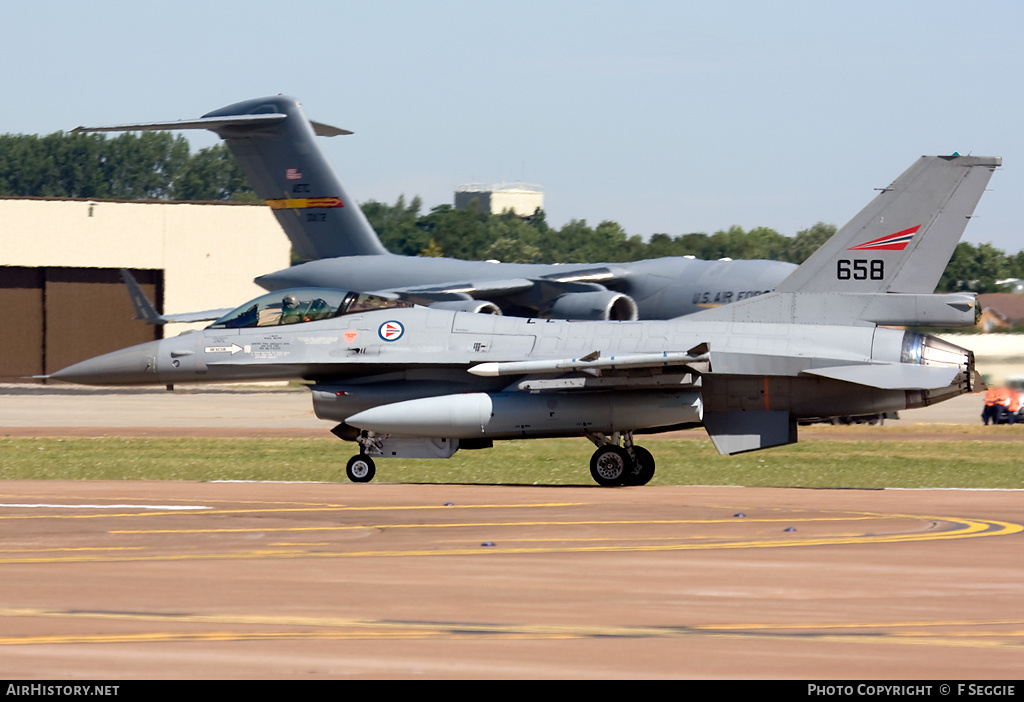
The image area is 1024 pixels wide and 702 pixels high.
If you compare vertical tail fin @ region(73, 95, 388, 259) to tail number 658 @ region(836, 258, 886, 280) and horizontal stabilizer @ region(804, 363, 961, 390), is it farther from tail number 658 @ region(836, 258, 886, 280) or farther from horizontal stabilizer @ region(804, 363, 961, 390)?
horizontal stabilizer @ region(804, 363, 961, 390)

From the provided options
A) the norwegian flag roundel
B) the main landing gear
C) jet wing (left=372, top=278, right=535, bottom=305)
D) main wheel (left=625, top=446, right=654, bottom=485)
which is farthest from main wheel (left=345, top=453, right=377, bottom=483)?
jet wing (left=372, top=278, right=535, bottom=305)

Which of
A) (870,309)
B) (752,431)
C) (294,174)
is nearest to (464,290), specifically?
(294,174)

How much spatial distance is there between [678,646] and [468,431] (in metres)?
11.3

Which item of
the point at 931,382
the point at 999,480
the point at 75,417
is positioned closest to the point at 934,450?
the point at 999,480

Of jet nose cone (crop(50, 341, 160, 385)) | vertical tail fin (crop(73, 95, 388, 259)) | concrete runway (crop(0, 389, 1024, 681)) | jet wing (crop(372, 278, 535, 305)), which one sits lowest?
concrete runway (crop(0, 389, 1024, 681))

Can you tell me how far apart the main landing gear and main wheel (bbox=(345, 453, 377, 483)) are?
311cm

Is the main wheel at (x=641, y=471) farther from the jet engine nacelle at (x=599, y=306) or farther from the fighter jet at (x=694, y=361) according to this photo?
the jet engine nacelle at (x=599, y=306)

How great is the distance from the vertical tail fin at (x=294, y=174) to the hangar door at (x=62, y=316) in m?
21.8

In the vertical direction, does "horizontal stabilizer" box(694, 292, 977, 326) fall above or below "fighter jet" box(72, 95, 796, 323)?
below

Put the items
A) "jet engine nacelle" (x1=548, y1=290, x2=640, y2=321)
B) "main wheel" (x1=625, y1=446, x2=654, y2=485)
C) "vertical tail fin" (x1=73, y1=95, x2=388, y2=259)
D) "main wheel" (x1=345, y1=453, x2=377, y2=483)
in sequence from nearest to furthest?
"main wheel" (x1=625, y1=446, x2=654, y2=485)
"main wheel" (x1=345, y1=453, x2=377, y2=483)
"jet engine nacelle" (x1=548, y1=290, x2=640, y2=321)
"vertical tail fin" (x1=73, y1=95, x2=388, y2=259)

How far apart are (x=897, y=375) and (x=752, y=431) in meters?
2.07

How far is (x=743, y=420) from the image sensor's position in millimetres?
18688

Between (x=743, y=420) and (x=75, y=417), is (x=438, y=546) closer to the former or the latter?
(x=743, y=420)

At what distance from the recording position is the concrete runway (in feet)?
22.1
